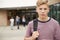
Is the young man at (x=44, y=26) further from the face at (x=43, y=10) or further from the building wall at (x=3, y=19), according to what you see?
the building wall at (x=3, y=19)

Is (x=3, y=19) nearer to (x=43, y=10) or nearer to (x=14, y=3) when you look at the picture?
(x=14, y=3)

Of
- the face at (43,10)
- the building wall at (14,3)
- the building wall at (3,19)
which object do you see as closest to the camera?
the face at (43,10)

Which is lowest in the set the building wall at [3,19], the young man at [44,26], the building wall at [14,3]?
the building wall at [3,19]

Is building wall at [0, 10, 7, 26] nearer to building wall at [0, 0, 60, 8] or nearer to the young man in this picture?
building wall at [0, 0, 60, 8]

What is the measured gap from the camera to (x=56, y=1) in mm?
23391

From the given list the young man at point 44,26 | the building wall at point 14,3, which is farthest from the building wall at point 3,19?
the young man at point 44,26

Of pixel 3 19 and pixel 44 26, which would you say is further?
pixel 3 19

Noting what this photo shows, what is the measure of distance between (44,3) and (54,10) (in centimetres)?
2111

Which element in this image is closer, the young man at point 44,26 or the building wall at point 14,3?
the young man at point 44,26

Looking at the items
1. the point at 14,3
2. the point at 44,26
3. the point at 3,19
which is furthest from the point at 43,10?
the point at 3,19

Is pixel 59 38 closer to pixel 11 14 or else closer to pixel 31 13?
pixel 11 14

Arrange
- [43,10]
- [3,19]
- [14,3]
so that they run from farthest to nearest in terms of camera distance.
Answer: [3,19] < [14,3] < [43,10]

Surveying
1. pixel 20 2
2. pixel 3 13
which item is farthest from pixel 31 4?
pixel 3 13

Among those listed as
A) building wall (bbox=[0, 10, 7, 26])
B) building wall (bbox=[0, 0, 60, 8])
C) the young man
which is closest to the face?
the young man
